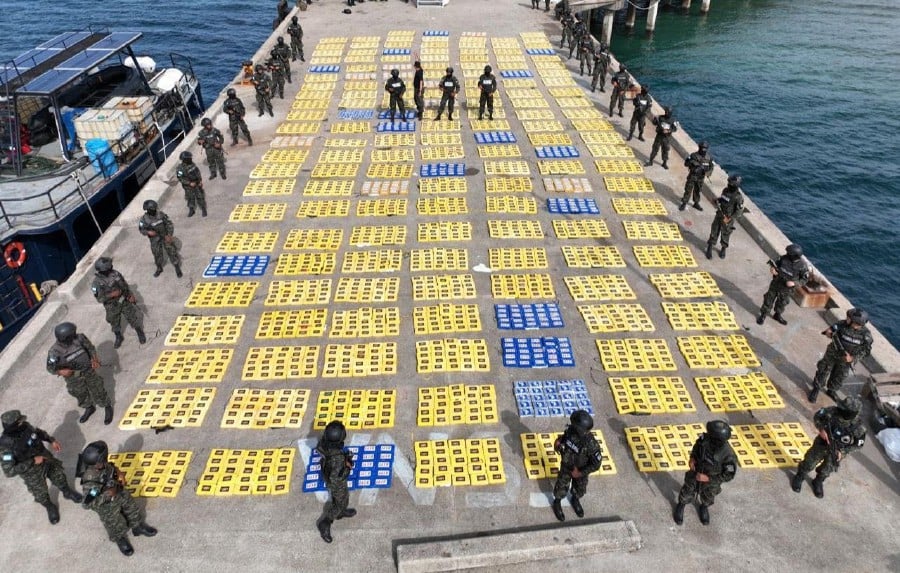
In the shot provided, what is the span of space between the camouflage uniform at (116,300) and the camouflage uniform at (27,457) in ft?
12.0

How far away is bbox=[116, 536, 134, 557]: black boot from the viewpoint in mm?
8578

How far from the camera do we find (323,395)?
11625mm

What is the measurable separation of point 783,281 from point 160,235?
15.0 metres

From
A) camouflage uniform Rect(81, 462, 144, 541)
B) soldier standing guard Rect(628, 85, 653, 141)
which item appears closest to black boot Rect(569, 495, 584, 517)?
camouflage uniform Rect(81, 462, 144, 541)

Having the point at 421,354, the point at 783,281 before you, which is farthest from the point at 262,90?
the point at 783,281

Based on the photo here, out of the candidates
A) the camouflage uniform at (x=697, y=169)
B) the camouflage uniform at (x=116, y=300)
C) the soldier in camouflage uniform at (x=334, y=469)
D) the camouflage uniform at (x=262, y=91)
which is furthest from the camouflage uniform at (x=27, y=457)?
the camouflage uniform at (x=262, y=91)

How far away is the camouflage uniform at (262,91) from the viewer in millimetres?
22656

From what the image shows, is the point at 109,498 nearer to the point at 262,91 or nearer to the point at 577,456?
the point at 577,456

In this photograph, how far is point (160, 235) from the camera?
13.9 m

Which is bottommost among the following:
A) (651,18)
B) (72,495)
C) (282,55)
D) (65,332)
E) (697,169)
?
(72,495)

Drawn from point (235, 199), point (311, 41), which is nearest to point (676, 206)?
point (235, 199)

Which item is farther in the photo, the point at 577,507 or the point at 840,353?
the point at 840,353

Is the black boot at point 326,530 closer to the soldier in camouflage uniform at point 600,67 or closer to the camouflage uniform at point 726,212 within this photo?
the camouflage uniform at point 726,212

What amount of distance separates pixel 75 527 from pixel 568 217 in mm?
14428
